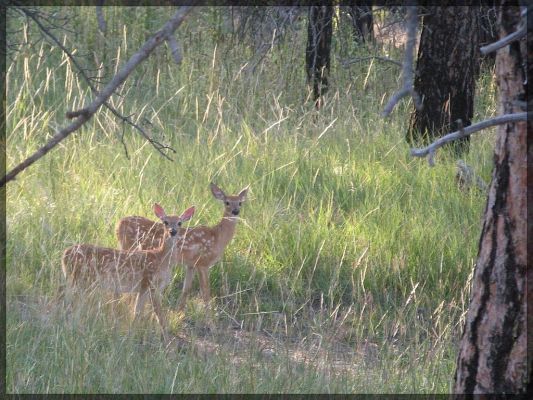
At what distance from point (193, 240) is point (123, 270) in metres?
0.71

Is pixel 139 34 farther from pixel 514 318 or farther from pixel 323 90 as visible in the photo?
pixel 514 318

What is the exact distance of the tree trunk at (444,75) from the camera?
8.68 metres

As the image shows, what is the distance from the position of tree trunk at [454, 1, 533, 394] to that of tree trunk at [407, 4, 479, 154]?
5.45m

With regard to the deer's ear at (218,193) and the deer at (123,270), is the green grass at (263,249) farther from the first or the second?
the deer's ear at (218,193)

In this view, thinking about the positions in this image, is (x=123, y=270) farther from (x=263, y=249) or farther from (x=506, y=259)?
(x=506, y=259)

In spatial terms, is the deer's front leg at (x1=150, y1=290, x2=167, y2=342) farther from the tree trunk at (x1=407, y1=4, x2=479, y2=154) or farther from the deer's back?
the tree trunk at (x1=407, y1=4, x2=479, y2=154)

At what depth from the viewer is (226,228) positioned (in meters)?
6.52

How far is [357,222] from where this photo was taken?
6.87 meters

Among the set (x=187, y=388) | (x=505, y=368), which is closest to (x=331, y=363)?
(x=187, y=388)

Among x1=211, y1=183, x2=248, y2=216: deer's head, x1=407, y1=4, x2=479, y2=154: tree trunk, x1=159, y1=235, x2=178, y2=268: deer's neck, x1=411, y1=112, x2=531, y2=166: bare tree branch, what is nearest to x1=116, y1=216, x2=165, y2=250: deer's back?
x1=159, y1=235, x2=178, y2=268: deer's neck

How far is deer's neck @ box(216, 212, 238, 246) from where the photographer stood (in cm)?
646

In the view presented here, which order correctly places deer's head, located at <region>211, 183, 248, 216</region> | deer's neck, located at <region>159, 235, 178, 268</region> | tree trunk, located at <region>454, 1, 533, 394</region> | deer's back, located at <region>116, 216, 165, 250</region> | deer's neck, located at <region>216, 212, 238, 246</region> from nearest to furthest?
tree trunk, located at <region>454, 1, 533, 394</region> → deer's neck, located at <region>159, 235, 178, 268</region> → deer's back, located at <region>116, 216, 165, 250</region> → deer's neck, located at <region>216, 212, 238, 246</region> → deer's head, located at <region>211, 183, 248, 216</region>

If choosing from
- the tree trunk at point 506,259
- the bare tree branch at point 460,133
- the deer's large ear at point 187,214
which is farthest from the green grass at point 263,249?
the bare tree branch at point 460,133

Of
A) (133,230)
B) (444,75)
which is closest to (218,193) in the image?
(133,230)
